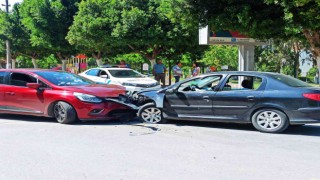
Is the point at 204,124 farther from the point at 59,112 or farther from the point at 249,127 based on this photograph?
the point at 59,112

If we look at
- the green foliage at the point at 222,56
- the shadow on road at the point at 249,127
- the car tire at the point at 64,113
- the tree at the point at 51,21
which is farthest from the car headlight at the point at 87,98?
the green foliage at the point at 222,56

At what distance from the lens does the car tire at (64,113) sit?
30.3 ft

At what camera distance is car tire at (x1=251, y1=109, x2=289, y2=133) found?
8.18 metres

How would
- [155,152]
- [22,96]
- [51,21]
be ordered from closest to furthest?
[155,152]
[22,96]
[51,21]

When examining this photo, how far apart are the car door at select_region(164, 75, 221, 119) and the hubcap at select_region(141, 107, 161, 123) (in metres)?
0.31

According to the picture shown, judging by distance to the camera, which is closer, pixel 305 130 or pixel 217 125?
pixel 305 130

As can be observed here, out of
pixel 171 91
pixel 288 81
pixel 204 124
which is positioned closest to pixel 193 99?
pixel 171 91

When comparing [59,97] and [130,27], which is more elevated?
[130,27]

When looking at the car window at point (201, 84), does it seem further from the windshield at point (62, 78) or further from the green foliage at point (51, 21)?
the green foliage at point (51, 21)

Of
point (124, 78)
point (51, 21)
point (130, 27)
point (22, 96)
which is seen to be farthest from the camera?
point (51, 21)

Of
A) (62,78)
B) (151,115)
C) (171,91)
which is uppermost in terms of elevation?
(62,78)

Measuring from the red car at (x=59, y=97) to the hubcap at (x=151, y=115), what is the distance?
1.03ft

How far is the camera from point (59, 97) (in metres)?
9.35

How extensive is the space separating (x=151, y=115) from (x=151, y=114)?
0.02m
